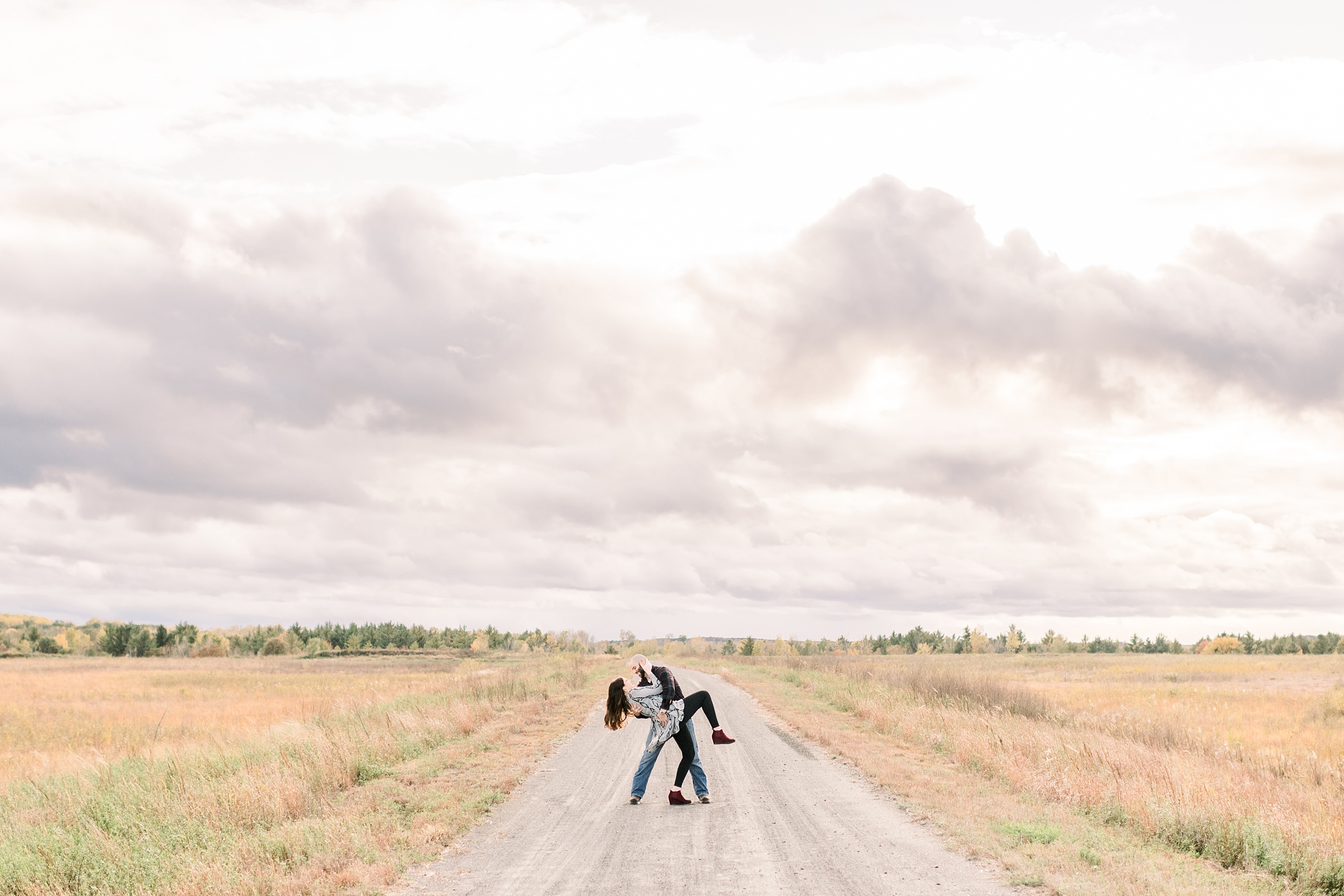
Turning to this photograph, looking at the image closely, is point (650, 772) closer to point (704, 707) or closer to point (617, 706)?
point (617, 706)

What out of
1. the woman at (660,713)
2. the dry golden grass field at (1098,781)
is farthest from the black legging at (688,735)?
the dry golden grass field at (1098,781)

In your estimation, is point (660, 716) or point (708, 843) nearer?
point (708, 843)

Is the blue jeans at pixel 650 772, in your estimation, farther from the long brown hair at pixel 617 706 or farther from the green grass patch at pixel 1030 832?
the green grass patch at pixel 1030 832

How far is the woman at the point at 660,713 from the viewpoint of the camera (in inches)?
520

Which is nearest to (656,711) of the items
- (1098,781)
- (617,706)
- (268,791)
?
(617,706)

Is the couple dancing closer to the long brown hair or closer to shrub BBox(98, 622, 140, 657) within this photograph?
the long brown hair

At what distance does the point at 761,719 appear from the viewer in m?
26.5

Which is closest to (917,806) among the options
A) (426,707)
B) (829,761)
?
(829,761)

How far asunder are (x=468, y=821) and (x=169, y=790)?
21.3 feet

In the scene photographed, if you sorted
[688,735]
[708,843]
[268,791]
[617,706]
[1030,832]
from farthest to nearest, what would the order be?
[688,735] → [617,706] → [268,791] → [1030,832] → [708,843]

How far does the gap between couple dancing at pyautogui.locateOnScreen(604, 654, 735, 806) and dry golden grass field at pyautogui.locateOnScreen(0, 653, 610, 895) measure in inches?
90.9

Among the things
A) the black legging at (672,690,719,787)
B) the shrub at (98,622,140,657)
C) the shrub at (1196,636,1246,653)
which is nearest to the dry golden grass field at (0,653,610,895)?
the black legging at (672,690,719,787)

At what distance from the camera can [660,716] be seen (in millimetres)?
13453

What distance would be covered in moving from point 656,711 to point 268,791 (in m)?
5.89
